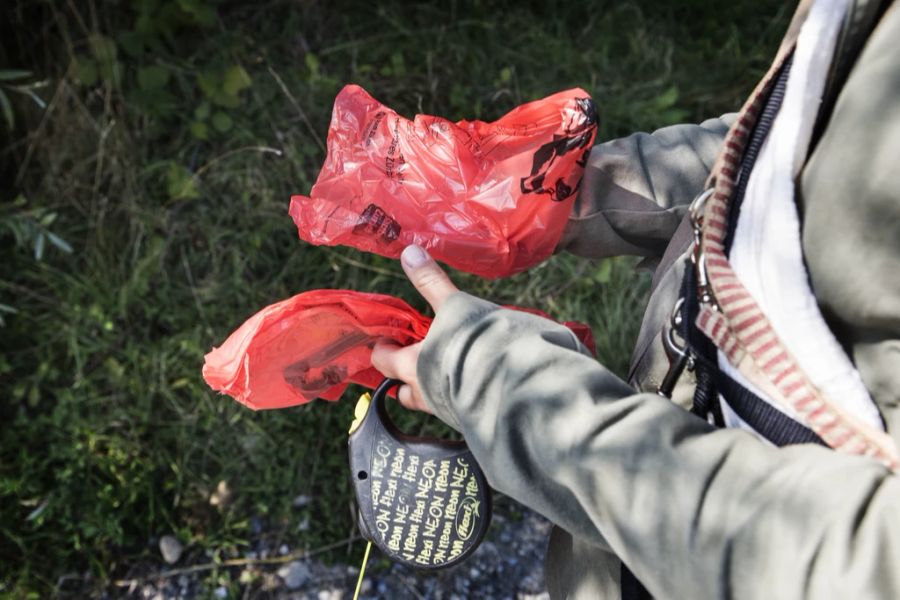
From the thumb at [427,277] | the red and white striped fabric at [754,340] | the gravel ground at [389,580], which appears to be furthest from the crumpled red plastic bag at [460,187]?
the gravel ground at [389,580]

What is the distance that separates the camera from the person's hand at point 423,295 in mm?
1078

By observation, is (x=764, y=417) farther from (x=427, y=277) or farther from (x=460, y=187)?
(x=460, y=187)

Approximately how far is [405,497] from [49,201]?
1.66 meters

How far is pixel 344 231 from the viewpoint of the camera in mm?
1274

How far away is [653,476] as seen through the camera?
0.78 metres

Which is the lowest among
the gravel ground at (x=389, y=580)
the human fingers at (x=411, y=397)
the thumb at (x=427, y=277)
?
the gravel ground at (x=389, y=580)

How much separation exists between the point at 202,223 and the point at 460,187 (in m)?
1.19

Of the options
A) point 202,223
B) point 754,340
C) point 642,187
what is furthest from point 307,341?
point 202,223

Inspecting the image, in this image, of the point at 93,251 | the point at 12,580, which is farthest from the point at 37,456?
the point at 93,251

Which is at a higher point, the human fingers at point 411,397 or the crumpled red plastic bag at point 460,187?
the crumpled red plastic bag at point 460,187

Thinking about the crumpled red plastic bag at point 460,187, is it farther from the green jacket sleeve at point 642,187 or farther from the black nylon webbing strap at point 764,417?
the black nylon webbing strap at point 764,417

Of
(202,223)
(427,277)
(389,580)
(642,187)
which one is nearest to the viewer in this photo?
(427,277)

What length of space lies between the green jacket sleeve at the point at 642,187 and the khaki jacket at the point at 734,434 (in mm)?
353

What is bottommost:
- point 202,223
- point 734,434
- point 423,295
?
point 202,223
